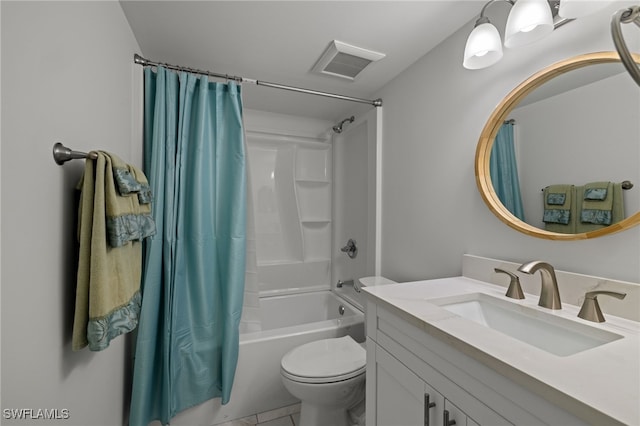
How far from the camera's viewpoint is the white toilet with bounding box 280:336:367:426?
1.31 meters

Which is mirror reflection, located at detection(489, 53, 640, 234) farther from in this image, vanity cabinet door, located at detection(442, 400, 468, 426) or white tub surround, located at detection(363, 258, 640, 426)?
vanity cabinet door, located at detection(442, 400, 468, 426)

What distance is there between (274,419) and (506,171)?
1878 millimetres

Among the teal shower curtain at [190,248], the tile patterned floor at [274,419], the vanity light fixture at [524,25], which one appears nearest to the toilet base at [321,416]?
the tile patterned floor at [274,419]

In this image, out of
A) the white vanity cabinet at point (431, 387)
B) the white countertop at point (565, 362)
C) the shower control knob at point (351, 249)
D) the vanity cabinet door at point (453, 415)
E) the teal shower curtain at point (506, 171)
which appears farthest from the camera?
the shower control knob at point (351, 249)

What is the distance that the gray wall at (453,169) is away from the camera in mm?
877

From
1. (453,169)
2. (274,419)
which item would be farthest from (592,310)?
(274,419)

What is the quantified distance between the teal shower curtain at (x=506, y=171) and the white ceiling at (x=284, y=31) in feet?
2.05

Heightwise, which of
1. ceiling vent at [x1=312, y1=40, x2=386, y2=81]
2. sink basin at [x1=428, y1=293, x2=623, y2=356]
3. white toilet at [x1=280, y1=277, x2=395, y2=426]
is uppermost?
ceiling vent at [x1=312, y1=40, x2=386, y2=81]

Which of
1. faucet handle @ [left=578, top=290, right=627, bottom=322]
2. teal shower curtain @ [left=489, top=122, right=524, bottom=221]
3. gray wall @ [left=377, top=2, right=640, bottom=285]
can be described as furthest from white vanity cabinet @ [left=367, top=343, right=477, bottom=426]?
teal shower curtain @ [left=489, top=122, right=524, bottom=221]

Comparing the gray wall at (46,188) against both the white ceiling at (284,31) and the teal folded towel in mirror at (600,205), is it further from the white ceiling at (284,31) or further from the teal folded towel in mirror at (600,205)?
the teal folded towel in mirror at (600,205)

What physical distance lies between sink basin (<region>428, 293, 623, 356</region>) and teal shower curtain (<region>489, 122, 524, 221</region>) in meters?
0.38

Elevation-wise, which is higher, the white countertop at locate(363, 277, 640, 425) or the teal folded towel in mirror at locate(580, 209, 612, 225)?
the teal folded towel in mirror at locate(580, 209, 612, 225)

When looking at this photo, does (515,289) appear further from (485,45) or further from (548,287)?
(485,45)

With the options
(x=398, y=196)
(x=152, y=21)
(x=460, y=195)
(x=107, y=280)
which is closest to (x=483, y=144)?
(x=460, y=195)
